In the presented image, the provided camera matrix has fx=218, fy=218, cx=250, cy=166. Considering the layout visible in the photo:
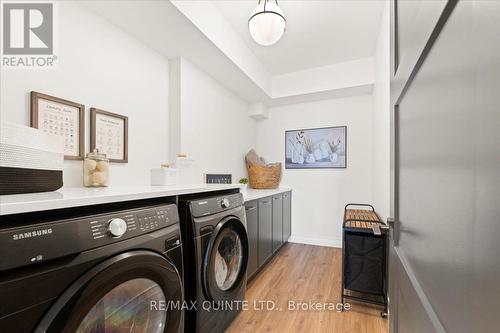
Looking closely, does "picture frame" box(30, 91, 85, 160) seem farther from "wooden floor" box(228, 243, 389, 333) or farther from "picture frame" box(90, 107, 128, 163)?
"wooden floor" box(228, 243, 389, 333)

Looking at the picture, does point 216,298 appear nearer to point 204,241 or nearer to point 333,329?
point 204,241

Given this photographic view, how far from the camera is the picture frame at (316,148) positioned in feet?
10.7

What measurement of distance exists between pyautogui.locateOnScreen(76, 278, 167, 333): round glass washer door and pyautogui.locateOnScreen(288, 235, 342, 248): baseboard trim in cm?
288

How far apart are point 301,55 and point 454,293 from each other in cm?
298

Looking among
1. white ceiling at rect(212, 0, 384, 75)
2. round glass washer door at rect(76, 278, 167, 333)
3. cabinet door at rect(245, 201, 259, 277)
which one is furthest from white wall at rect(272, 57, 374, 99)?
round glass washer door at rect(76, 278, 167, 333)

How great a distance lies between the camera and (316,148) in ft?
11.2

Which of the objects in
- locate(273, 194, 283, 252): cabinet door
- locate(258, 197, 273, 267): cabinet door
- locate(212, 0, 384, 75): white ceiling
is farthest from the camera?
locate(273, 194, 283, 252): cabinet door

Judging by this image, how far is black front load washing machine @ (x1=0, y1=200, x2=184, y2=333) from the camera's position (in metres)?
0.53

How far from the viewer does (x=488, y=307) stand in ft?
0.85

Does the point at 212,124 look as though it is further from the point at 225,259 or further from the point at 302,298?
the point at 302,298

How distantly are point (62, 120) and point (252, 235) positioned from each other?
1719mm

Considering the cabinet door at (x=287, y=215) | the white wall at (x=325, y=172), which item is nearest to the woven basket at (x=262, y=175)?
the cabinet door at (x=287, y=215)

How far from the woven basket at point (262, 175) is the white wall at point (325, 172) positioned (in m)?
0.40

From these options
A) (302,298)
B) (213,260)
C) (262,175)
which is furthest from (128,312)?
(262,175)
